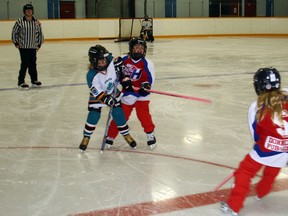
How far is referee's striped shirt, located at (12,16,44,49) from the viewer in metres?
7.17

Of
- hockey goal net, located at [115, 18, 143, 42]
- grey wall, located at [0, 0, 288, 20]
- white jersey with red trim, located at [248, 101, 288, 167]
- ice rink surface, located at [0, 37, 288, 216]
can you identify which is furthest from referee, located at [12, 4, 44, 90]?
grey wall, located at [0, 0, 288, 20]

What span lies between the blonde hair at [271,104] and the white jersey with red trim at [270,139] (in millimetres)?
20

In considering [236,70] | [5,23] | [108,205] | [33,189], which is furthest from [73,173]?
[5,23]

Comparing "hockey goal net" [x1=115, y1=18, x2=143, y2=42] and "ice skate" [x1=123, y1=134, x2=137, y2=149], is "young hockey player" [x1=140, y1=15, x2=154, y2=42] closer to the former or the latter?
"hockey goal net" [x1=115, y1=18, x2=143, y2=42]

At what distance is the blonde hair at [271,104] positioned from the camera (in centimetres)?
241

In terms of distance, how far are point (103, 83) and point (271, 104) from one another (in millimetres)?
1606

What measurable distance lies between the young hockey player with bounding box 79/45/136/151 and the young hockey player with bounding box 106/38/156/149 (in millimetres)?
84

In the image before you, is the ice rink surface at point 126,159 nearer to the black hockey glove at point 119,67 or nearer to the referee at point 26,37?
the referee at point 26,37

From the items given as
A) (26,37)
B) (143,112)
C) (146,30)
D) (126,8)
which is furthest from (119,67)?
(126,8)

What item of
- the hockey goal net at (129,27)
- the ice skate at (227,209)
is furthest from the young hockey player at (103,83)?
the hockey goal net at (129,27)

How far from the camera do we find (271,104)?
240cm

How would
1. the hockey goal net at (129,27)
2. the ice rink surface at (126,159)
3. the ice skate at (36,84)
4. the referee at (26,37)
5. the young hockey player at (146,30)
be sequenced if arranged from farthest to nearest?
the hockey goal net at (129,27) → the young hockey player at (146,30) → the ice skate at (36,84) → the referee at (26,37) → the ice rink surface at (126,159)

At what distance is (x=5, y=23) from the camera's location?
1800 centimetres

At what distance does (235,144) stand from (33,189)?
1821 mm
